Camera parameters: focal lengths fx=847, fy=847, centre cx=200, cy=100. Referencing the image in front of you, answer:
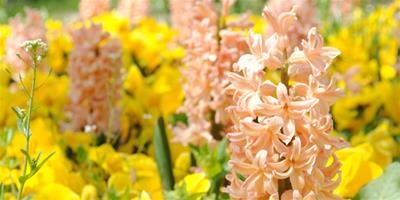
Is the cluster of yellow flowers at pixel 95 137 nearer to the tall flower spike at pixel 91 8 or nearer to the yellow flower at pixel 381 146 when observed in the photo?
the tall flower spike at pixel 91 8

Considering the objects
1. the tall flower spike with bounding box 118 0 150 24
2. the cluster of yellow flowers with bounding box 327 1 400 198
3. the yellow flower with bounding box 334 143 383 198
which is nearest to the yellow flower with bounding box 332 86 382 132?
the cluster of yellow flowers with bounding box 327 1 400 198

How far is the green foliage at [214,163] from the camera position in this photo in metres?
1.09

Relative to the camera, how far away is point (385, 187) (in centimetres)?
96

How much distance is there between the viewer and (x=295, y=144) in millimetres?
759

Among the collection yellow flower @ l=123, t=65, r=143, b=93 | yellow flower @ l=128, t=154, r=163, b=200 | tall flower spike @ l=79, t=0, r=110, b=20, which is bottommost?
yellow flower @ l=123, t=65, r=143, b=93

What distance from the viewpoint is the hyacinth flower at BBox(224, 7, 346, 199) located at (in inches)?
29.9

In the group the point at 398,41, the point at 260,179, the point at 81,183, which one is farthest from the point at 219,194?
the point at 398,41

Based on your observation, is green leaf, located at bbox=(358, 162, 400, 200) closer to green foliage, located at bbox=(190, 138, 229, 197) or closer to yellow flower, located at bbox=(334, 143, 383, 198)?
yellow flower, located at bbox=(334, 143, 383, 198)

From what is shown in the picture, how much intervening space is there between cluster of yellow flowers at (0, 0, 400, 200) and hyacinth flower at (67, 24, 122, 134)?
1.5 inches

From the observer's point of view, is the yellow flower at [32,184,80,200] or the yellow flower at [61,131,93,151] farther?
the yellow flower at [61,131,93,151]

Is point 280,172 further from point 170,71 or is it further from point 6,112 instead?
point 170,71

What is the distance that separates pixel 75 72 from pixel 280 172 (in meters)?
0.80

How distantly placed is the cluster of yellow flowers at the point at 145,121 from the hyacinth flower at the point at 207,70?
0.15 feet

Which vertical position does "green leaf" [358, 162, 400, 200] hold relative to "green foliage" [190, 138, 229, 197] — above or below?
below
